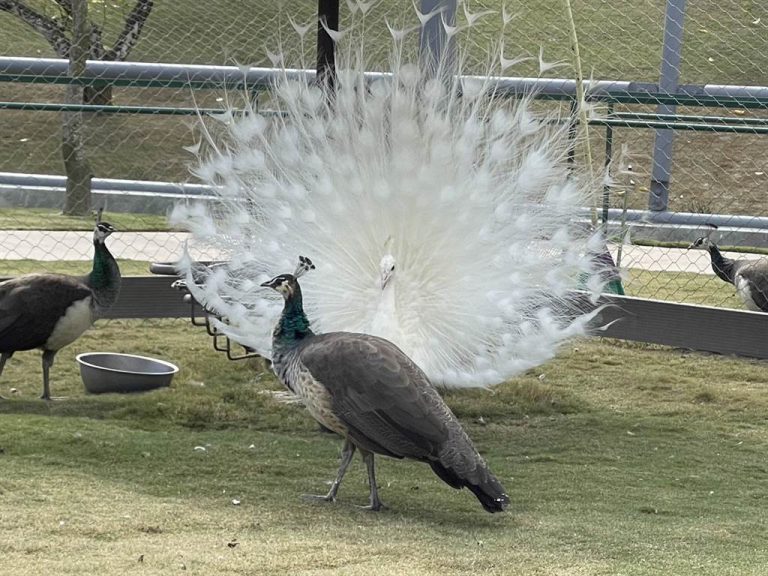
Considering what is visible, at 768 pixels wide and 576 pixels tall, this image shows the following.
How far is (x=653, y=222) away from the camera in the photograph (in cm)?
1082

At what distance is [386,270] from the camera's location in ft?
20.5

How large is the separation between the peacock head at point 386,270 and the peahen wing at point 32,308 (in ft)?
6.37

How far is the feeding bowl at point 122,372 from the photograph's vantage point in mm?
7328

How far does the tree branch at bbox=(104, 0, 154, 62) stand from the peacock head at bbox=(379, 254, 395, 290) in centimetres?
961

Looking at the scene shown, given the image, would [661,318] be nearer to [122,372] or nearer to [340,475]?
[122,372]

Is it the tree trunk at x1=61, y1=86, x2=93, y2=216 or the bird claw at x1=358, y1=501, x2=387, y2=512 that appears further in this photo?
the tree trunk at x1=61, y1=86, x2=93, y2=216

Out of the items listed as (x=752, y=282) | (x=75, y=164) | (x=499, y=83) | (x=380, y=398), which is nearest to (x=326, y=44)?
(x=499, y=83)

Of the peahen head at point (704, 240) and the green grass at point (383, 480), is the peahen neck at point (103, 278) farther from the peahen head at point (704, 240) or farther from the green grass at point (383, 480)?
the peahen head at point (704, 240)

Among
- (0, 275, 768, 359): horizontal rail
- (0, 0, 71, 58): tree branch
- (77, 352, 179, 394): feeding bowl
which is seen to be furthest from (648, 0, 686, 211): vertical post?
(0, 0, 71, 58): tree branch

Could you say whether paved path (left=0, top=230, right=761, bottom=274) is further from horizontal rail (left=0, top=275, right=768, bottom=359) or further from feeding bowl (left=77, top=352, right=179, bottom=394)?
feeding bowl (left=77, top=352, right=179, bottom=394)

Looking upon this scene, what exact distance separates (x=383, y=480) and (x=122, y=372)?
6.64ft

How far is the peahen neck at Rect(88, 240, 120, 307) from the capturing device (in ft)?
23.9

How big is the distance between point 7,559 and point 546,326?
3.14m

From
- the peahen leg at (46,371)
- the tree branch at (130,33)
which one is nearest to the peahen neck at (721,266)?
the peahen leg at (46,371)
